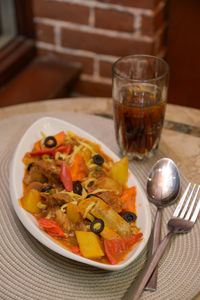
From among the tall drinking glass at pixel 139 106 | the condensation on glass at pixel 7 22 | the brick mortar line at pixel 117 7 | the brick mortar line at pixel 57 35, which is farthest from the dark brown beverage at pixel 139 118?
the condensation on glass at pixel 7 22

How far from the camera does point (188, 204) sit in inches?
40.3

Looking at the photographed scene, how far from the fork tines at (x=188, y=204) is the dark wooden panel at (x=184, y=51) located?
1.16m

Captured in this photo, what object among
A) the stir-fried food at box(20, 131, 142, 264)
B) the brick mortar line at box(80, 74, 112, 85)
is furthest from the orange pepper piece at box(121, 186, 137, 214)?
the brick mortar line at box(80, 74, 112, 85)

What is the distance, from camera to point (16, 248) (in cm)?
92

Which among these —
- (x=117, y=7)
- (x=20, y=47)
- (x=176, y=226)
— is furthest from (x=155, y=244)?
(x=20, y=47)

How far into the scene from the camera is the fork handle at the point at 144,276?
0.79 m

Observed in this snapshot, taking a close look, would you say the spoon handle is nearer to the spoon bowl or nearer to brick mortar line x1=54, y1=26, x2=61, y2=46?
the spoon bowl

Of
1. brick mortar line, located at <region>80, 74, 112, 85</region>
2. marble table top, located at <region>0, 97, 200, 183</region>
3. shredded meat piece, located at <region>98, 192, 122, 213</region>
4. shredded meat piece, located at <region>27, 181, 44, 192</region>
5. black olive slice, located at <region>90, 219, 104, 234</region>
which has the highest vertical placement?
black olive slice, located at <region>90, 219, 104, 234</region>

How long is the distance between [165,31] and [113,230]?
147 cm

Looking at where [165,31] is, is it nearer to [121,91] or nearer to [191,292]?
[121,91]

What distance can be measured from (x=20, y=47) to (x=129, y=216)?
1.54 meters

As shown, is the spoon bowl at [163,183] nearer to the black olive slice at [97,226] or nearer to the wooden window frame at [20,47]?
the black olive slice at [97,226]

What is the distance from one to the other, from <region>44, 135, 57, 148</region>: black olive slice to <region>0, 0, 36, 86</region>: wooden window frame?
3.45 feet

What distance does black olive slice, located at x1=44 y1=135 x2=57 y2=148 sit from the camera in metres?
1.17
